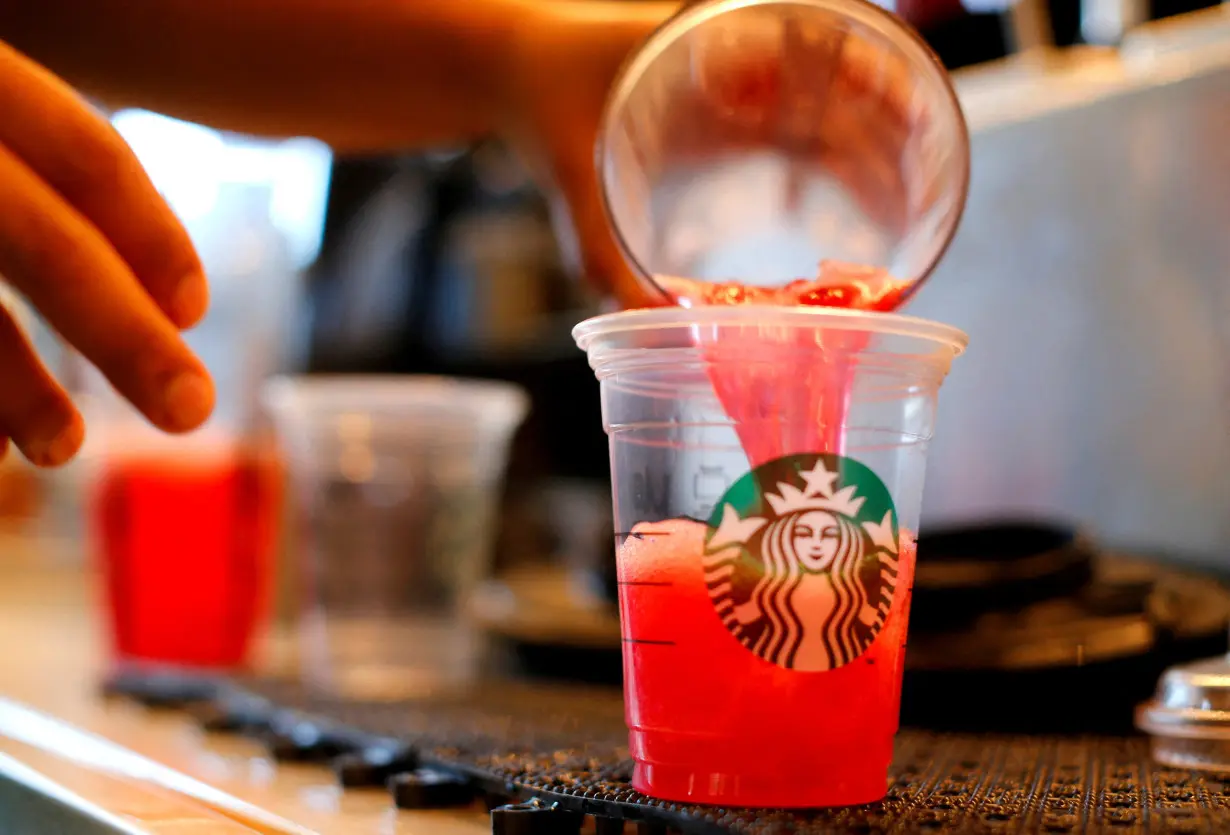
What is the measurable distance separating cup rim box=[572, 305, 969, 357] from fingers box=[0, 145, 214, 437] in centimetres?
27

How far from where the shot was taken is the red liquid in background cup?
0.52 metres

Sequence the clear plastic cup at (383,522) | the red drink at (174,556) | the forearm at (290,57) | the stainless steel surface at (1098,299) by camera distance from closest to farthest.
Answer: the forearm at (290,57) < the stainless steel surface at (1098,299) < the clear plastic cup at (383,522) < the red drink at (174,556)

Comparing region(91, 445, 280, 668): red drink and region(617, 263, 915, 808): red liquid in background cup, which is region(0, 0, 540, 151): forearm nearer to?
region(91, 445, 280, 668): red drink

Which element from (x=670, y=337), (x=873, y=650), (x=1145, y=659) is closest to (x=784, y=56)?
(x=670, y=337)

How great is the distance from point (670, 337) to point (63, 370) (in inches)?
77.5

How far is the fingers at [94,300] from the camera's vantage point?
62 centimetres

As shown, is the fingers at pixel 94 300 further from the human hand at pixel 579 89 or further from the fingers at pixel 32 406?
the human hand at pixel 579 89

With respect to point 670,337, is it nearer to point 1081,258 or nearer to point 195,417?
point 195,417

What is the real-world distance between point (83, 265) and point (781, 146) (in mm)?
441

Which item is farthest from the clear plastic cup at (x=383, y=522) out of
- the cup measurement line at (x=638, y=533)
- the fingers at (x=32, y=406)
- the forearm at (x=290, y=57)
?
the cup measurement line at (x=638, y=533)

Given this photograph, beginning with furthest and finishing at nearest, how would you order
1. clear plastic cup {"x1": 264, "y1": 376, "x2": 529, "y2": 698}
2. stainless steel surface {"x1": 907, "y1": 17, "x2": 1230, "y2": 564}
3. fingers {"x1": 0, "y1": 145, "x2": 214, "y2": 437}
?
1. clear plastic cup {"x1": 264, "y1": 376, "x2": 529, "y2": 698}
2. stainless steel surface {"x1": 907, "y1": 17, "x2": 1230, "y2": 564}
3. fingers {"x1": 0, "y1": 145, "x2": 214, "y2": 437}

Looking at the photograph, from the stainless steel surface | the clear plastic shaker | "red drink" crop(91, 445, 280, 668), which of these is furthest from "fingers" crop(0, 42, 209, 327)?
the stainless steel surface

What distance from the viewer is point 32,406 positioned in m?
0.69

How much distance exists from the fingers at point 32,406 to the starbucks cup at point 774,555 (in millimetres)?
360
